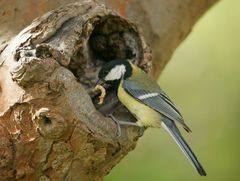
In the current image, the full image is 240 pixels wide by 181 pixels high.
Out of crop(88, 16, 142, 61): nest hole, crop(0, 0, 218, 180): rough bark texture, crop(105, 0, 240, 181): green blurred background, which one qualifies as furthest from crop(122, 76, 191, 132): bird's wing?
crop(105, 0, 240, 181): green blurred background

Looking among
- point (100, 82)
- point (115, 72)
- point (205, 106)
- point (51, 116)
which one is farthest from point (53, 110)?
point (205, 106)

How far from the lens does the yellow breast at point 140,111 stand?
103 inches

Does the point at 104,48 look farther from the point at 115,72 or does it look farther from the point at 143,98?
the point at 143,98

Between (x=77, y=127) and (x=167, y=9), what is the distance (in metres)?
0.97

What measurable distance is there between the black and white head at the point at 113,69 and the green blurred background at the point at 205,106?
107 centimetres

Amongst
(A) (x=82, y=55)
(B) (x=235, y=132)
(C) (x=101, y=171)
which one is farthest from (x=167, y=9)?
(B) (x=235, y=132)

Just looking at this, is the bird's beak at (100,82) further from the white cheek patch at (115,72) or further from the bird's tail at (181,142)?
the bird's tail at (181,142)

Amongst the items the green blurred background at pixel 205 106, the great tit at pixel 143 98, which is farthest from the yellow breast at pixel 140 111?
the green blurred background at pixel 205 106

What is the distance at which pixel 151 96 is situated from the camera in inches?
109

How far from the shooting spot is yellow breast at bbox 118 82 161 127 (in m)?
2.61

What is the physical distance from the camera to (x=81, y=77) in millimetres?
2623

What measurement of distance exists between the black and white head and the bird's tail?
0.24 m

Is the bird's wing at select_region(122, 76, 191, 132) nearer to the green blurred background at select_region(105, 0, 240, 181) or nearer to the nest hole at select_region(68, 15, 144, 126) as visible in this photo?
the nest hole at select_region(68, 15, 144, 126)

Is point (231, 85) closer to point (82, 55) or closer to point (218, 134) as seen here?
point (218, 134)
